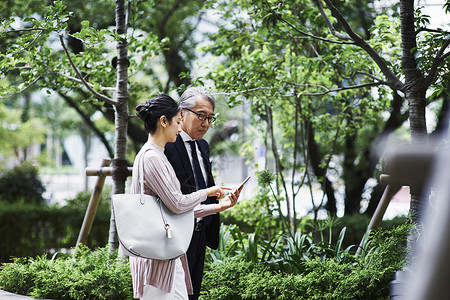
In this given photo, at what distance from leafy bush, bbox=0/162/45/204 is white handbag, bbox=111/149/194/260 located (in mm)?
9525

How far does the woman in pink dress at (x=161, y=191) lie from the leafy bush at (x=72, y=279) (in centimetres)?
140

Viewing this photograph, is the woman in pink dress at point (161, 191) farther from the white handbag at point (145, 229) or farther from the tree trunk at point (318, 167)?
the tree trunk at point (318, 167)

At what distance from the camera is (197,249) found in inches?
135

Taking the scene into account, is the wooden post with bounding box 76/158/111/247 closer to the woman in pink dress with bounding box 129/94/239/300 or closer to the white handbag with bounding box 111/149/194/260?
the woman in pink dress with bounding box 129/94/239/300

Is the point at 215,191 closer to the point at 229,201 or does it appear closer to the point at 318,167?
the point at 229,201

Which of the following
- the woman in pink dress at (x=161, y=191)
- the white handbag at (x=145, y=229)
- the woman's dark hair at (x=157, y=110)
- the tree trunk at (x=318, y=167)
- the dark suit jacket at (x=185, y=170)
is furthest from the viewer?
the tree trunk at (x=318, y=167)

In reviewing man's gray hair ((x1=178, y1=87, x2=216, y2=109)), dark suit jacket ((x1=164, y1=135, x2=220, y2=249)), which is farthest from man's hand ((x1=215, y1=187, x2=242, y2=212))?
man's gray hair ((x1=178, y1=87, x2=216, y2=109))

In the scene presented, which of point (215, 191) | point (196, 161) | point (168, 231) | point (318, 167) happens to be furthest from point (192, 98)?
point (318, 167)

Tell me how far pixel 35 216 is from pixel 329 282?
6.16m

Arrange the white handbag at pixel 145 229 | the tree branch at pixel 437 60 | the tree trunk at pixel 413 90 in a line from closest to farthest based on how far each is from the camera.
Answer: the white handbag at pixel 145 229
the tree branch at pixel 437 60
the tree trunk at pixel 413 90

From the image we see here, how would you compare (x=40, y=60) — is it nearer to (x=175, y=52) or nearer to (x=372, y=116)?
(x=372, y=116)

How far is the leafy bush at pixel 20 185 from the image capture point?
1155 centimetres

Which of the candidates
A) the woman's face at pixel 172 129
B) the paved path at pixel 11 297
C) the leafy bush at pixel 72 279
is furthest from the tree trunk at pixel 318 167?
the woman's face at pixel 172 129

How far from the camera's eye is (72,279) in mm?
4266
